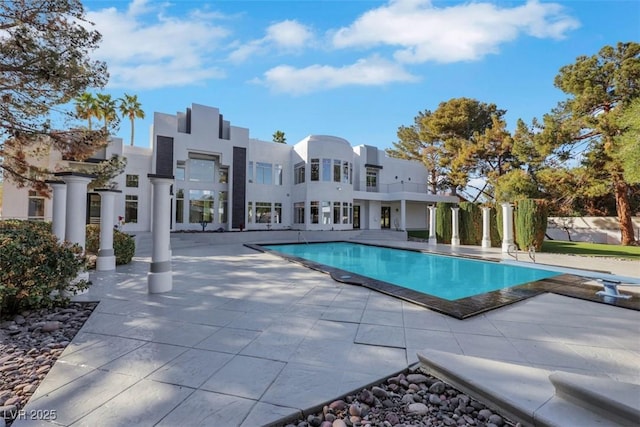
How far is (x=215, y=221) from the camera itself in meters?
22.4

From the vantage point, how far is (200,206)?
22.0 m

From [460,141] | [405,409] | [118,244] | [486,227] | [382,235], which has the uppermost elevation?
[460,141]

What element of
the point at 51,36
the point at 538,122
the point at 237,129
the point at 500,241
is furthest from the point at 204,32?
the point at 538,122

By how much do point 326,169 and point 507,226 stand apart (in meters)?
12.9

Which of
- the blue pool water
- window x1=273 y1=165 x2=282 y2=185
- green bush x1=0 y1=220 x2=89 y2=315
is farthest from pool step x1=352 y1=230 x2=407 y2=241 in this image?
green bush x1=0 y1=220 x2=89 y2=315

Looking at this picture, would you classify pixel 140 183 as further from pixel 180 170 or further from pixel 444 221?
pixel 444 221

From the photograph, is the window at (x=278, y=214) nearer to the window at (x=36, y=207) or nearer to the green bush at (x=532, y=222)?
the window at (x=36, y=207)

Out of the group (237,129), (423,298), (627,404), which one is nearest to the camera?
(627,404)

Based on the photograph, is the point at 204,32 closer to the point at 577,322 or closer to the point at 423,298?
the point at 423,298

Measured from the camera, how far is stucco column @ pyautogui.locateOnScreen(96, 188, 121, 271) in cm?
873

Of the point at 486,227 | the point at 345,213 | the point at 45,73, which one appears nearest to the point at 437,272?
the point at 486,227

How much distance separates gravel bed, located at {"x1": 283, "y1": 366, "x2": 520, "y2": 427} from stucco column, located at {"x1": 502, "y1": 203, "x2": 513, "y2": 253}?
1383 centimetres

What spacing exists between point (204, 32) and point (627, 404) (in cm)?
1172

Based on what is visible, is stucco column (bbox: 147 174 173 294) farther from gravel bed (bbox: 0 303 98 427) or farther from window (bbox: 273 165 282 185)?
window (bbox: 273 165 282 185)
